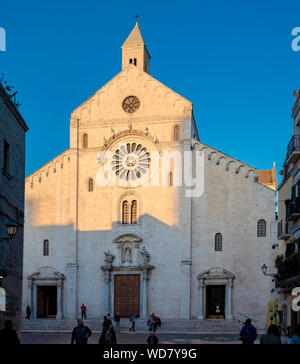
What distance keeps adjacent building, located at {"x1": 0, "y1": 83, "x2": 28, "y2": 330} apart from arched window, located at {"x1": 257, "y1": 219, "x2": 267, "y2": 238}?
23.3m

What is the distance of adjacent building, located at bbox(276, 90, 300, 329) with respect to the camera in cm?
2517

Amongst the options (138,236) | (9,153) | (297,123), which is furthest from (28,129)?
(138,236)

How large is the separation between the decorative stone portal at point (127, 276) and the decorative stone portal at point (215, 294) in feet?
13.6

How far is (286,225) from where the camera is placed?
1145 inches

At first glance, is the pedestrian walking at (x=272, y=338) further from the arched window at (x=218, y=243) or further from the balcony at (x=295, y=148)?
the arched window at (x=218, y=243)

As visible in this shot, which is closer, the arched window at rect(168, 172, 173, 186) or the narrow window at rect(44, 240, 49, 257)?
the arched window at rect(168, 172, 173, 186)

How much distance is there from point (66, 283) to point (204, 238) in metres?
11.3

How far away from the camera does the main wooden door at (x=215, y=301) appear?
1630 inches

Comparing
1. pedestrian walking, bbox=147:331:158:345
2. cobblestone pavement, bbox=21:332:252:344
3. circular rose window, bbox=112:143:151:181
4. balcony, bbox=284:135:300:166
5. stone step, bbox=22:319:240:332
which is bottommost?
stone step, bbox=22:319:240:332

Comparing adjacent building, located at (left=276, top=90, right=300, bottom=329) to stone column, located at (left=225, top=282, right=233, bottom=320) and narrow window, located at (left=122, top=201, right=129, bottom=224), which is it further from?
narrow window, located at (left=122, top=201, right=129, bottom=224)

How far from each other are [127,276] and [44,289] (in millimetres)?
7036

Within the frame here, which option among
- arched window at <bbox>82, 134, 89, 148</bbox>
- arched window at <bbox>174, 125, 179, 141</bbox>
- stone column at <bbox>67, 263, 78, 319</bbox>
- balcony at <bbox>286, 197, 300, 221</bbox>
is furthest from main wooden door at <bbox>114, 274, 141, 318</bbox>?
balcony at <bbox>286, 197, 300, 221</bbox>

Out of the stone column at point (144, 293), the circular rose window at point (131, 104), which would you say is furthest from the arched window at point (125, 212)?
the circular rose window at point (131, 104)

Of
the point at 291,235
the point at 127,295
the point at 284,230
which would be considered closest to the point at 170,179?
the point at 127,295
